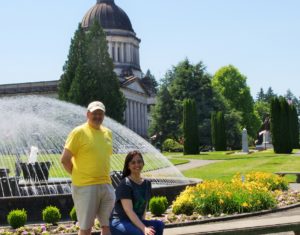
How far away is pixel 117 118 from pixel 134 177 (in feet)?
179

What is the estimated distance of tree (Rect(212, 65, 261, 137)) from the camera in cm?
8588

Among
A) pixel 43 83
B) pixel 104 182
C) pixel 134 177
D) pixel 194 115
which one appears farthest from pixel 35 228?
pixel 43 83

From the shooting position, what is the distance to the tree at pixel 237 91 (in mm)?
85875

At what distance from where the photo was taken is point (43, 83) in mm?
83062

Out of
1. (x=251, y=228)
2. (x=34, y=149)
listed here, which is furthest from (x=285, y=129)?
(x=251, y=228)

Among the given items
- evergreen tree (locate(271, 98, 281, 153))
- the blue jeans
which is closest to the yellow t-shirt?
the blue jeans

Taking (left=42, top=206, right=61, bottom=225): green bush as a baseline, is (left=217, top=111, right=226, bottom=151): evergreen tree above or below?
above

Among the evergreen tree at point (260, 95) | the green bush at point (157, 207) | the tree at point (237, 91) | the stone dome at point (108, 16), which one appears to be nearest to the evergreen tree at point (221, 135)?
the tree at point (237, 91)

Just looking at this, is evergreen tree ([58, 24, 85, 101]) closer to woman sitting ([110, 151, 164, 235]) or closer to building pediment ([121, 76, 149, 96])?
building pediment ([121, 76, 149, 96])

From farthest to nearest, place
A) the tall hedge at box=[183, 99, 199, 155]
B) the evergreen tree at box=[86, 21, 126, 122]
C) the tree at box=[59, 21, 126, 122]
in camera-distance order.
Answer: the evergreen tree at box=[86, 21, 126, 122]
the tree at box=[59, 21, 126, 122]
the tall hedge at box=[183, 99, 199, 155]

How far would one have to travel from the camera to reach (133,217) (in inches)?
240

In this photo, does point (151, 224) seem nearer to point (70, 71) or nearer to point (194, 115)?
point (194, 115)

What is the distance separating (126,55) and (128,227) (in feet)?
327

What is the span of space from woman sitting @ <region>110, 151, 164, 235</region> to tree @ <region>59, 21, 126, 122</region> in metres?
53.7
